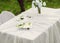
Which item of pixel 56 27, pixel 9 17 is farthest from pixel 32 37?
pixel 9 17

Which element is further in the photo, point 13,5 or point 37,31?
point 13,5

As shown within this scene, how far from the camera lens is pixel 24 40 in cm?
233

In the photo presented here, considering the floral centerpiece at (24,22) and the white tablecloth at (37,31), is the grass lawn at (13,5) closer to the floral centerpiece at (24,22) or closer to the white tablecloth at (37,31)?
the white tablecloth at (37,31)

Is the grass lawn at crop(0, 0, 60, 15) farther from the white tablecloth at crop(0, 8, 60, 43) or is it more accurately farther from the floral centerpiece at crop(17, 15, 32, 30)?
the floral centerpiece at crop(17, 15, 32, 30)

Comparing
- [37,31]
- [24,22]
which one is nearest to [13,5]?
[24,22]

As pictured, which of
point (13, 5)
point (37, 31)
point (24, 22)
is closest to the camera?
point (37, 31)

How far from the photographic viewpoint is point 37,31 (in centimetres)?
248

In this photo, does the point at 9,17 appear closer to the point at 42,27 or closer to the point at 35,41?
the point at 42,27

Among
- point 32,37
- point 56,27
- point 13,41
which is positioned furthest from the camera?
point 56,27

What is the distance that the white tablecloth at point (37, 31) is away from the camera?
7.78 ft

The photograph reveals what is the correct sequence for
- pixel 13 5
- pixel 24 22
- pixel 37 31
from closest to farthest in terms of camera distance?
1. pixel 37 31
2. pixel 24 22
3. pixel 13 5

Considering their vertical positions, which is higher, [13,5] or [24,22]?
[24,22]

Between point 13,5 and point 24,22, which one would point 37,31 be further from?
point 13,5

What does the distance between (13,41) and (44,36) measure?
44 centimetres
